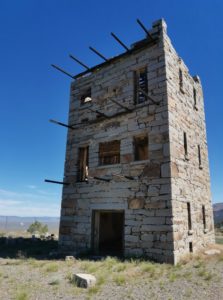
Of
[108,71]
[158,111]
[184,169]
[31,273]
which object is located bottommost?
[31,273]

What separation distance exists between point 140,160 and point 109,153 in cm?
174

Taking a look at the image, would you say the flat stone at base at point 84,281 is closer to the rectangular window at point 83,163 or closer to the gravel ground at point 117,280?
the gravel ground at point 117,280

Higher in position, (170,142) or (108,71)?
(108,71)

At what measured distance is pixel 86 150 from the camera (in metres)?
11.7

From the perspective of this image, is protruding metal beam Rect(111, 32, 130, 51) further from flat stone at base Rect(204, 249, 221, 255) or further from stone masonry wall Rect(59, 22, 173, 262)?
flat stone at base Rect(204, 249, 221, 255)

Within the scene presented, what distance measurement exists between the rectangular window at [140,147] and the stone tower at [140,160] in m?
0.04

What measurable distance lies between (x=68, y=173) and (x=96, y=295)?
23.6ft

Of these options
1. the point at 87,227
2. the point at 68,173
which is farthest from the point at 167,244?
the point at 68,173

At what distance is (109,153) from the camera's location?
1054 centimetres

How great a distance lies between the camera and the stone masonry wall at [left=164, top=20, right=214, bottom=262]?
8.42m

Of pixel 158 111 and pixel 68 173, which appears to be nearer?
pixel 158 111

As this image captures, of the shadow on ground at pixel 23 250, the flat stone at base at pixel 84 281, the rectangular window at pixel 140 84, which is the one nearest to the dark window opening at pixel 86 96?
the rectangular window at pixel 140 84

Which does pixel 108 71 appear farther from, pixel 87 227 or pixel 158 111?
pixel 87 227

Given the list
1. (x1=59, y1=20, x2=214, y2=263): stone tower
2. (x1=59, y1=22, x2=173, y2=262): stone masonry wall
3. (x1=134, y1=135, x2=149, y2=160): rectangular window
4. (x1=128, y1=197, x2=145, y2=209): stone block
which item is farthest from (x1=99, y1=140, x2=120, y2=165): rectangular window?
(x1=128, y1=197, x2=145, y2=209): stone block
